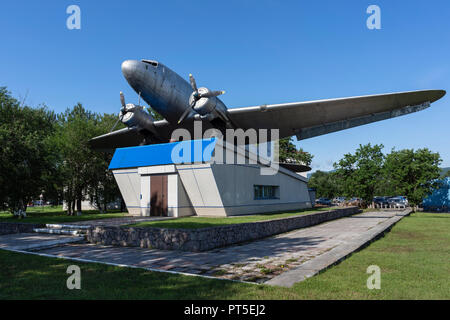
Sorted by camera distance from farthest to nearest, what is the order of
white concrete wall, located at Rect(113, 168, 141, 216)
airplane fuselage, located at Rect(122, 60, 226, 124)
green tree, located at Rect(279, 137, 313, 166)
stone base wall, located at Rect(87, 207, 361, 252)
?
green tree, located at Rect(279, 137, 313, 166), white concrete wall, located at Rect(113, 168, 141, 216), airplane fuselage, located at Rect(122, 60, 226, 124), stone base wall, located at Rect(87, 207, 361, 252)

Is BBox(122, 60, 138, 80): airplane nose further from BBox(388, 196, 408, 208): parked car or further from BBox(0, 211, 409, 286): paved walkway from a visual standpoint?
BBox(388, 196, 408, 208): parked car

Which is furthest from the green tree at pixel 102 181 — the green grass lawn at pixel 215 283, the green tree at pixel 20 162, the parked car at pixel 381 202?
the parked car at pixel 381 202

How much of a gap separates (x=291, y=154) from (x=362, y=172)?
15490 mm

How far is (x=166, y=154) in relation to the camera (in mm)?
19453

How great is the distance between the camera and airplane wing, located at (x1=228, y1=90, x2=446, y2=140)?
19.7 metres

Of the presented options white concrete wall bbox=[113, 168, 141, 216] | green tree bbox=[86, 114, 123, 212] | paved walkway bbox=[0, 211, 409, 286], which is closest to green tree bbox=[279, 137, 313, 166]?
green tree bbox=[86, 114, 123, 212]

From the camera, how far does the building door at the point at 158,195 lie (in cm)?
1959

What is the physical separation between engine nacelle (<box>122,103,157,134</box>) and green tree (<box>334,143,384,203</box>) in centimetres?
3637

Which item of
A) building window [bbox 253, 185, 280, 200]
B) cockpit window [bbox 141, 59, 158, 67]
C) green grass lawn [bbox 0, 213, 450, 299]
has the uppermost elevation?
cockpit window [bbox 141, 59, 158, 67]

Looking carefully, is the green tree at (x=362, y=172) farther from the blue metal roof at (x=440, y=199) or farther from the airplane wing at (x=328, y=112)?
the airplane wing at (x=328, y=112)

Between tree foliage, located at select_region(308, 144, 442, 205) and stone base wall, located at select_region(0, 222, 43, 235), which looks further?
tree foliage, located at select_region(308, 144, 442, 205)

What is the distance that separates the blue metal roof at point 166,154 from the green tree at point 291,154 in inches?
1607

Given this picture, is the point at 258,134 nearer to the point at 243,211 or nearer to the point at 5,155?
the point at 243,211
